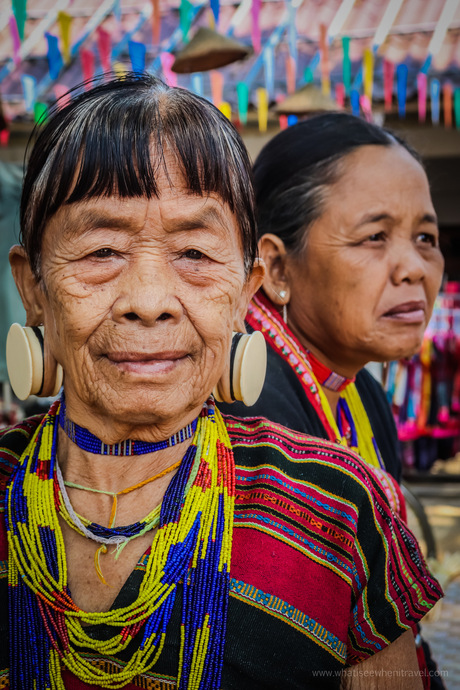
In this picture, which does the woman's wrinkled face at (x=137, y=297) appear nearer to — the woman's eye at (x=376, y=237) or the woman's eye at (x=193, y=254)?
the woman's eye at (x=193, y=254)

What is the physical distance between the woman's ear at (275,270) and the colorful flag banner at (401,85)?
4903 millimetres

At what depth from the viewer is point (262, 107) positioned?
6789 millimetres

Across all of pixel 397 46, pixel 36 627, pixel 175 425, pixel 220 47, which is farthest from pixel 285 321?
pixel 397 46

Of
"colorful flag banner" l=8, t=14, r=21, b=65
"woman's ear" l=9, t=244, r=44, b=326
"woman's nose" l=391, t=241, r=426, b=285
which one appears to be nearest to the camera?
"woman's ear" l=9, t=244, r=44, b=326

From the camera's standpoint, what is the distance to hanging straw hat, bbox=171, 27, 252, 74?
462cm

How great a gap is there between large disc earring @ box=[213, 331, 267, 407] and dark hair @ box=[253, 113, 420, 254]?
0.88m

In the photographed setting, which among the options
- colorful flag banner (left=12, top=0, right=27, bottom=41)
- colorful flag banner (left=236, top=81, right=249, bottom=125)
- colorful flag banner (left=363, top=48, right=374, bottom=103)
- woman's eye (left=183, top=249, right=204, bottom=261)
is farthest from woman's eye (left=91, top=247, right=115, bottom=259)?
colorful flag banner (left=363, top=48, right=374, bottom=103)

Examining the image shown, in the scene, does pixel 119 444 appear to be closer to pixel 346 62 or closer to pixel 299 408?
pixel 299 408

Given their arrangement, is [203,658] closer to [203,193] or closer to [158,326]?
[158,326]

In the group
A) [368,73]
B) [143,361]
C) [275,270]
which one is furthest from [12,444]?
[368,73]

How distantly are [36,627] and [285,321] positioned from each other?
4.14 ft

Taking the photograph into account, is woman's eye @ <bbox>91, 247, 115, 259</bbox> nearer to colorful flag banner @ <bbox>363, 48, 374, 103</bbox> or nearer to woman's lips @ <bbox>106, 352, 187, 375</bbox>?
woman's lips @ <bbox>106, 352, 187, 375</bbox>

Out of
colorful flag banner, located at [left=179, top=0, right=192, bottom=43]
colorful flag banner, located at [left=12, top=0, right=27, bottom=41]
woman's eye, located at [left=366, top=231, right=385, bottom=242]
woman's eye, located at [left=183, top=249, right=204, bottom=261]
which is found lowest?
woman's eye, located at [left=366, top=231, right=385, bottom=242]

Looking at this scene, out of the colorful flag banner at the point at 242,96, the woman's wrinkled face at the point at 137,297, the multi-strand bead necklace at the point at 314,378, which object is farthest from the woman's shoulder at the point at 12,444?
the colorful flag banner at the point at 242,96
